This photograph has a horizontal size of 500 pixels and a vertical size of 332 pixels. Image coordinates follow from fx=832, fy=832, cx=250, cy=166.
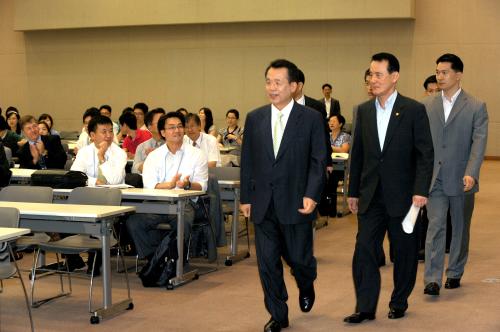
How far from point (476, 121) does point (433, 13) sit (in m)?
11.7

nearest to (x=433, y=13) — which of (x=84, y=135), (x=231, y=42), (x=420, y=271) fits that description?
(x=231, y=42)

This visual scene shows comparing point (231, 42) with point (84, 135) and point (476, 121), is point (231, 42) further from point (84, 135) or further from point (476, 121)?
point (476, 121)

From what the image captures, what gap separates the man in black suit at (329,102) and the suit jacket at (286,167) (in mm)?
11605

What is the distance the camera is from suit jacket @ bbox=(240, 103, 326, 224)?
15.8 feet

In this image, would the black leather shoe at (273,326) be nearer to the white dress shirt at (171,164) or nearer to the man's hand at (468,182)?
the man's hand at (468,182)

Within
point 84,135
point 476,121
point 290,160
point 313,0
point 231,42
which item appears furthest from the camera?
point 231,42

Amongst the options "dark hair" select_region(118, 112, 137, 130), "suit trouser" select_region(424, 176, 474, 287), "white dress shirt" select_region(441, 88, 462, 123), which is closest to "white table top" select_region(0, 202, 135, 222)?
"suit trouser" select_region(424, 176, 474, 287)

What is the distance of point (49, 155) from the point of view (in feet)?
29.7

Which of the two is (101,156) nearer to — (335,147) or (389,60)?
(389,60)

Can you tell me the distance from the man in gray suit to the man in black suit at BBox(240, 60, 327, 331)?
54.6 inches

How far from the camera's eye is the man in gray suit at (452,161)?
593cm

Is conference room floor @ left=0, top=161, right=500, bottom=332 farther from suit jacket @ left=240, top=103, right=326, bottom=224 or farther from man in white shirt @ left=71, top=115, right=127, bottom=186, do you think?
man in white shirt @ left=71, top=115, right=127, bottom=186

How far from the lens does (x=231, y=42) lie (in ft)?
60.1

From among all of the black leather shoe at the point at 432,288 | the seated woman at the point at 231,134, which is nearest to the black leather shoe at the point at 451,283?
the black leather shoe at the point at 432,288
